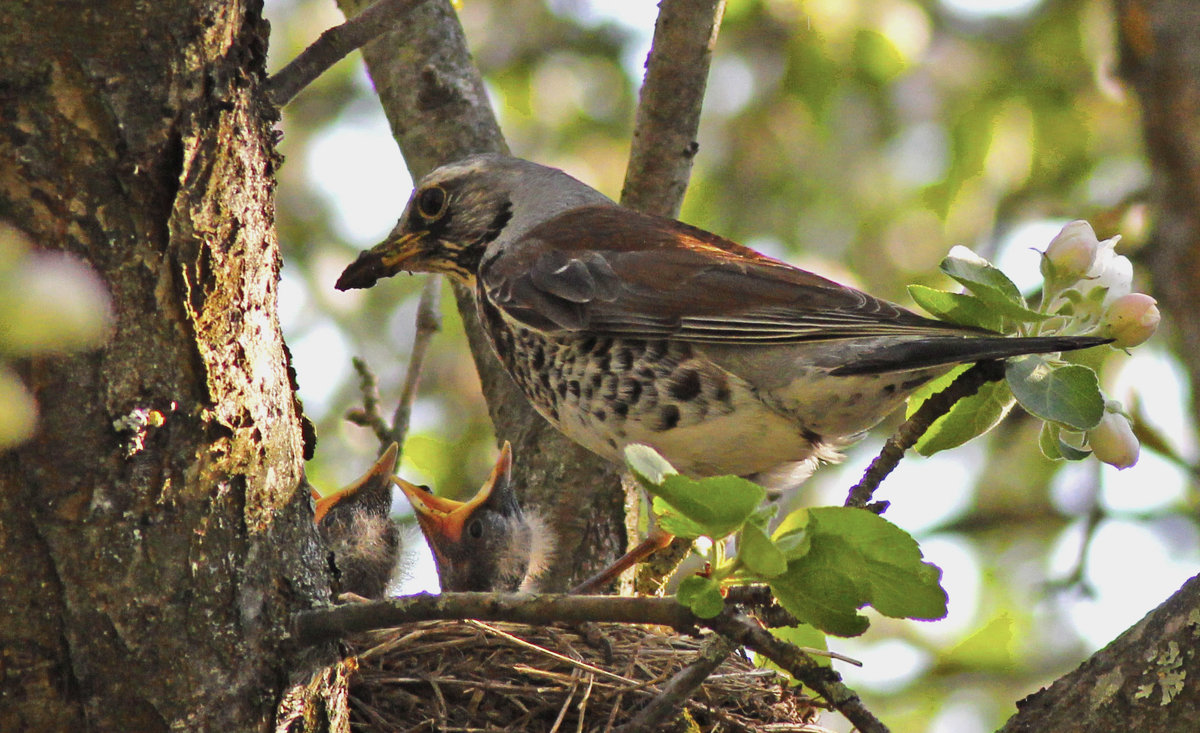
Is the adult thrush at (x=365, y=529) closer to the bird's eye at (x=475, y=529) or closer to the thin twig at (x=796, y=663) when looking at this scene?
the bird's eye at (x=475, y=529)

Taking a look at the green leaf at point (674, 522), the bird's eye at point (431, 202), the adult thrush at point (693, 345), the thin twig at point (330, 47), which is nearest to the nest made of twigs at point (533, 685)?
the adult thrush at point (693, 345)

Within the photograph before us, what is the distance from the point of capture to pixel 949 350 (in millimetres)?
2869

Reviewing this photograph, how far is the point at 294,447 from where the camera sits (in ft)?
7.68

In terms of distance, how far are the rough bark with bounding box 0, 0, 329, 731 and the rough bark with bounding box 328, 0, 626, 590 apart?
2.06 metres

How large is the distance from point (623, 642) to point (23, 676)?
1.91m

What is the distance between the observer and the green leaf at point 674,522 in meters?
1.89

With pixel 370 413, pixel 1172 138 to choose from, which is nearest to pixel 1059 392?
pixel 370 413

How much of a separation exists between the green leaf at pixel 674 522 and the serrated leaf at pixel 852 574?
0.16 metres

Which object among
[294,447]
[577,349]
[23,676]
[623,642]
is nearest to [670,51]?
[577,349]

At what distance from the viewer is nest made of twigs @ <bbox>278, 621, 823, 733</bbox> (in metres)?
3.06

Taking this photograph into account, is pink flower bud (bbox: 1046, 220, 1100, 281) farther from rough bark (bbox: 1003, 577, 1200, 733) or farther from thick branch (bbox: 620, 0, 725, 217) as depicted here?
Result: thick branch (bbox: 620, 0, 725, 217)

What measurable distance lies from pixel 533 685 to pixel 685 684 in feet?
3.71

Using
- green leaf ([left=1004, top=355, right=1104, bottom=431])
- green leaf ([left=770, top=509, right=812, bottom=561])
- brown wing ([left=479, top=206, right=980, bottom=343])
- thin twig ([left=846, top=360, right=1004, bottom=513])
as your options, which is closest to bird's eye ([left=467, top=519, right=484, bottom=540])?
brown wing ([left=479, top=206, right=980, bottom=343])

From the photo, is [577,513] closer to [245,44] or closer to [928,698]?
[245,44]
